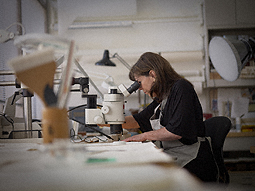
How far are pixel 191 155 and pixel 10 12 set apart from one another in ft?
8.07

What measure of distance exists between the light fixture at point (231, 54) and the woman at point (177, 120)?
37cm

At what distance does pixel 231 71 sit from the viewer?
1.67 m

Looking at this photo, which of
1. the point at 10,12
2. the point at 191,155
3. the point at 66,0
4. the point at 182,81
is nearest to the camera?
the point at 191,155

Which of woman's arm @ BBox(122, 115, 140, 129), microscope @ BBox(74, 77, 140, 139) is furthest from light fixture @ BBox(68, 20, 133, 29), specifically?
microscope @ BBox(74, 77, 140, 139)

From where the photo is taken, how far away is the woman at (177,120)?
129 cm

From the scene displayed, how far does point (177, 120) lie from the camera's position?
1.29 meters

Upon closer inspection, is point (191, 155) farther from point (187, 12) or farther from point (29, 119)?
point (187, 12)

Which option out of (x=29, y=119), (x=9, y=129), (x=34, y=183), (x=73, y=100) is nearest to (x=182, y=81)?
(x=29, y=119)

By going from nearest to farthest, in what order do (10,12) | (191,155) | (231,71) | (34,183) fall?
(34,183) → (191,155) → (231,71) → (10,12)

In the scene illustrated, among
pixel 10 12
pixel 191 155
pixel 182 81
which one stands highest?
pixel 10 12

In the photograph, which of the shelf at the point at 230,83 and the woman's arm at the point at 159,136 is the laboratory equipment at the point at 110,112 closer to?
the woman's arm at the point at 159,136

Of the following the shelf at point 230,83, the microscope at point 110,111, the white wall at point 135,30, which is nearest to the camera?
the microscope at point 110,111

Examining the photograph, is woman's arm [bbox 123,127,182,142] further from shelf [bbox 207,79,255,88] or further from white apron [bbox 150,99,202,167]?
shelf [bbox 207,79,255,88]

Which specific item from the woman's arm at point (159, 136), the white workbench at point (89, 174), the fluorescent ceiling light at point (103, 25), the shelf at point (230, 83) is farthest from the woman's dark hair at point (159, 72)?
the fluorescent ceiling light at point (103, 25)
